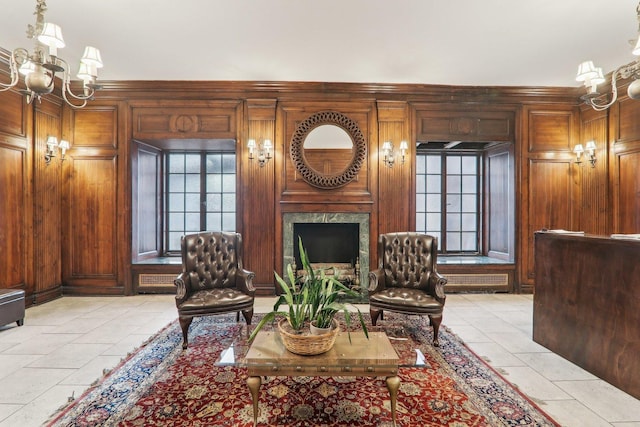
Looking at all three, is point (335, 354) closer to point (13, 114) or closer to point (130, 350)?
point (130, 350)

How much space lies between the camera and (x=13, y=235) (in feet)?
13.8

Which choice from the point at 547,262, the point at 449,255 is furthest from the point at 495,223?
the point at 547,262

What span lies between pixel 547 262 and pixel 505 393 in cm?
144

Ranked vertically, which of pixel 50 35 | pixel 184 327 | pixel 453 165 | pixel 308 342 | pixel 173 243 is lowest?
pixel 184 327

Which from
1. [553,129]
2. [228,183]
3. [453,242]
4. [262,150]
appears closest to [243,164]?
[262,150]

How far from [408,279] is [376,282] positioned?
433 mm

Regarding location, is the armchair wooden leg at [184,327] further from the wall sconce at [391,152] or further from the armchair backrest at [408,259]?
the wall sconce at [391,152]

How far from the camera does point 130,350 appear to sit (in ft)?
9.95

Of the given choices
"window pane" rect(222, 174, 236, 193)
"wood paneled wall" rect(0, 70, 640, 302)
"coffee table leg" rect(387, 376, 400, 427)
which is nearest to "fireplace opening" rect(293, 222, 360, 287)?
"wood paneled wall" rect(0, 70, 640, 302)

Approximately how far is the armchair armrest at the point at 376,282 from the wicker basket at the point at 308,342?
150 cm

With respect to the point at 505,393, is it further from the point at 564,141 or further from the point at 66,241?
the point at 66,241

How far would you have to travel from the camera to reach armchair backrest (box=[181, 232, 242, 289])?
3.53m

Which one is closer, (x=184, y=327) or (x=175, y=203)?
(x=184, y=327)

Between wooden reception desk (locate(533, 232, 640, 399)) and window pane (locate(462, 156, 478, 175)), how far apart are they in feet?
9.92
